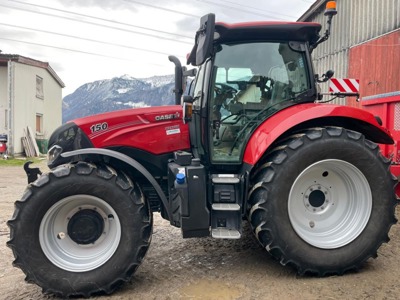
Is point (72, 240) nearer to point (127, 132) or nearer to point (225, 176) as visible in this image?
point (127, 132)

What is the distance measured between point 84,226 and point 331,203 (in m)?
2.20

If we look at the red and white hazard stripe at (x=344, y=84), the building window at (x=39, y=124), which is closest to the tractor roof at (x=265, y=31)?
the red and white hazard stripe at (x=344, y=84)

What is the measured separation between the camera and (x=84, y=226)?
3090 mm

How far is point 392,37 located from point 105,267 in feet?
28.4

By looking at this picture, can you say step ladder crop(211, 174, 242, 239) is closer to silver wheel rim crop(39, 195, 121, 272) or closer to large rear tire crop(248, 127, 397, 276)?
large rear tire crop(248, 127, 397, 276)

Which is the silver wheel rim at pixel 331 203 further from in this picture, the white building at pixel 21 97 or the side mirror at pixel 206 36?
the white building at pixel 21 97

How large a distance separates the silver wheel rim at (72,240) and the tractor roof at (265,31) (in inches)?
72.3

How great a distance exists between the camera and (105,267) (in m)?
2.98

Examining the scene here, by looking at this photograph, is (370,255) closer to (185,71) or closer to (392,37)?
(185,71)

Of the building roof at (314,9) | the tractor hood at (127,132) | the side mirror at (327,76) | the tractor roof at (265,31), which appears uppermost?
the building roof at (314,9)

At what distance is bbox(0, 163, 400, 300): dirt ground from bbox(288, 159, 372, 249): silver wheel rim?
0.36 metres

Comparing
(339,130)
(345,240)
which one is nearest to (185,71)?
(339,130)

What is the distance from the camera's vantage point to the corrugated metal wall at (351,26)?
30.1ft

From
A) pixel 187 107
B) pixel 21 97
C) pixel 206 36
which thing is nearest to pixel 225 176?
pixel 187 107
